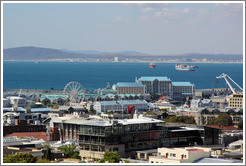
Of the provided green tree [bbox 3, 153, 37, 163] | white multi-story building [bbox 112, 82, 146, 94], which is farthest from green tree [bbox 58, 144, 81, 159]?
white multi-story building [bbox 112, 82, 146, 94]

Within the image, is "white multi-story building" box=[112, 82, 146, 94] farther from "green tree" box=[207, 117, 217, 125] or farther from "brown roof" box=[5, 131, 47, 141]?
"brown roof" box=[5, 131, 47, 141]

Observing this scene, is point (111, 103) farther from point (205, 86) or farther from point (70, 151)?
point (205, 86)

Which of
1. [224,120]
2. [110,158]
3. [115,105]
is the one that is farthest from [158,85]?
[110,158]

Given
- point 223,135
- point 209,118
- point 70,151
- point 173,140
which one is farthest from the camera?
point 209,118

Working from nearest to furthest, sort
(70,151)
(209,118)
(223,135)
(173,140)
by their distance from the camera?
1. (70,151)
2. (173,140)
3. (223,135)
4. (209,118)

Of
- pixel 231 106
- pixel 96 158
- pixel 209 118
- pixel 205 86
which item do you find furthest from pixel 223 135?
pixel 205 86
